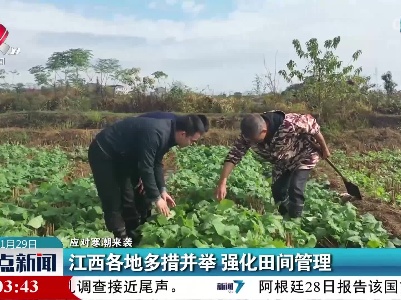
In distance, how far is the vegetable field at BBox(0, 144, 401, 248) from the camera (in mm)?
3887

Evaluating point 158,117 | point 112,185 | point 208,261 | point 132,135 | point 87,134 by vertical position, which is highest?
point 158,117

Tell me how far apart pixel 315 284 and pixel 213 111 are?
864 cm

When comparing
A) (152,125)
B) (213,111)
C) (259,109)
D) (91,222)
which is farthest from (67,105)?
(152,125)

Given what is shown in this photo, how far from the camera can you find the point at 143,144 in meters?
4.02

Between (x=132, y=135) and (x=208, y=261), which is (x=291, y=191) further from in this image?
(x=208, y=261)

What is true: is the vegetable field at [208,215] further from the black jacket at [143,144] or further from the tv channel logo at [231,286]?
the tv channel logo at [231,286]

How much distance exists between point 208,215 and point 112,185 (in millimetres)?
799

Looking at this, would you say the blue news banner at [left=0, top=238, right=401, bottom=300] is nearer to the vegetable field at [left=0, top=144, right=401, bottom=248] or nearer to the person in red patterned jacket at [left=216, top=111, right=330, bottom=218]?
the vegetable field at [left=0, top=144, right=401, bottom=248]

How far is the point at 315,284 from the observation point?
322 cm

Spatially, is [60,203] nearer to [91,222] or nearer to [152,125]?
[91,222]

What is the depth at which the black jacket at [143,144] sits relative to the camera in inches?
158

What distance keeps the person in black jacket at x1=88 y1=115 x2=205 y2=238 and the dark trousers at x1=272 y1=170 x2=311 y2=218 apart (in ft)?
3.84

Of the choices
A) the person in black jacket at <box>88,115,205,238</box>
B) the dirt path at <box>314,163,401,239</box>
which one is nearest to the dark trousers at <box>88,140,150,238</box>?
the person in black jacket at <box>88,115,205,238</box>

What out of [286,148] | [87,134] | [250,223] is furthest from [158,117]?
[87,134]
